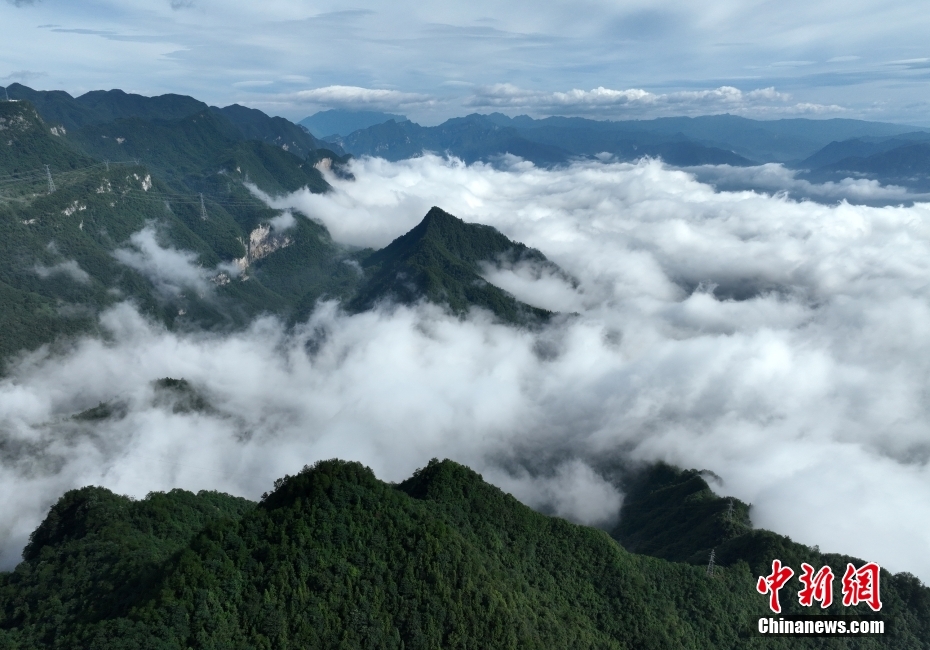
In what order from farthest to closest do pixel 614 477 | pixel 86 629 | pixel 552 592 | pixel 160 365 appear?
pixel 160 365 < pixel 614 477 < pixel 552 592 < pixel 86 629

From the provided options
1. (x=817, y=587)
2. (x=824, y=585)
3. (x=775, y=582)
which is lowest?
(x=775, y=582)

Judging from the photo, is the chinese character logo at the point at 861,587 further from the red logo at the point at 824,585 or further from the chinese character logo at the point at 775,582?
the chinese character logo at the point at 775,582

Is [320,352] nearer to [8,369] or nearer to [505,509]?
[8,369]

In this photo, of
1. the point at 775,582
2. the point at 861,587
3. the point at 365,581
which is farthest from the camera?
the point at 775,582

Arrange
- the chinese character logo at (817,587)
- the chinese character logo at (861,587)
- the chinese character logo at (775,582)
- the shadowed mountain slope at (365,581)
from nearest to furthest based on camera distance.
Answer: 1. the shadowed mountain slope at (365,581)
2. the chinese character logo at (817,587)
3. the chinese character logo at (861,587)
4. the chinese character logo at (775,582)

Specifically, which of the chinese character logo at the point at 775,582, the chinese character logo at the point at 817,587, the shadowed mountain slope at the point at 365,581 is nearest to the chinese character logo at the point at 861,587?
the chinese character logo at the point at 817,587

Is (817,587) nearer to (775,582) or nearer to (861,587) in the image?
(775,582)

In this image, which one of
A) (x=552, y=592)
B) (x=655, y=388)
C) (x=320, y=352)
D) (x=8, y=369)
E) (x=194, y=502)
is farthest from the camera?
(x=320, y=352)

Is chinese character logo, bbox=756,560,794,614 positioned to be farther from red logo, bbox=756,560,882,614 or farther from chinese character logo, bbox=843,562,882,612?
chinese character logo, bbox=843,562,882,612

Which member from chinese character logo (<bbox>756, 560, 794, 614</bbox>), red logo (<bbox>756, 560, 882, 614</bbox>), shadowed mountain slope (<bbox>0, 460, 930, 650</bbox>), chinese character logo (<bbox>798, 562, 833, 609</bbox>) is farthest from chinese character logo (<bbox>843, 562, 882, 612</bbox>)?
chinese character logo (<bbox>756, 560, 794, 614</bbox>)

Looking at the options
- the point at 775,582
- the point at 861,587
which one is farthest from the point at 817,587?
the point at 861,587

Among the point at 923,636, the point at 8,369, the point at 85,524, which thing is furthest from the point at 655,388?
the point at 8,369
